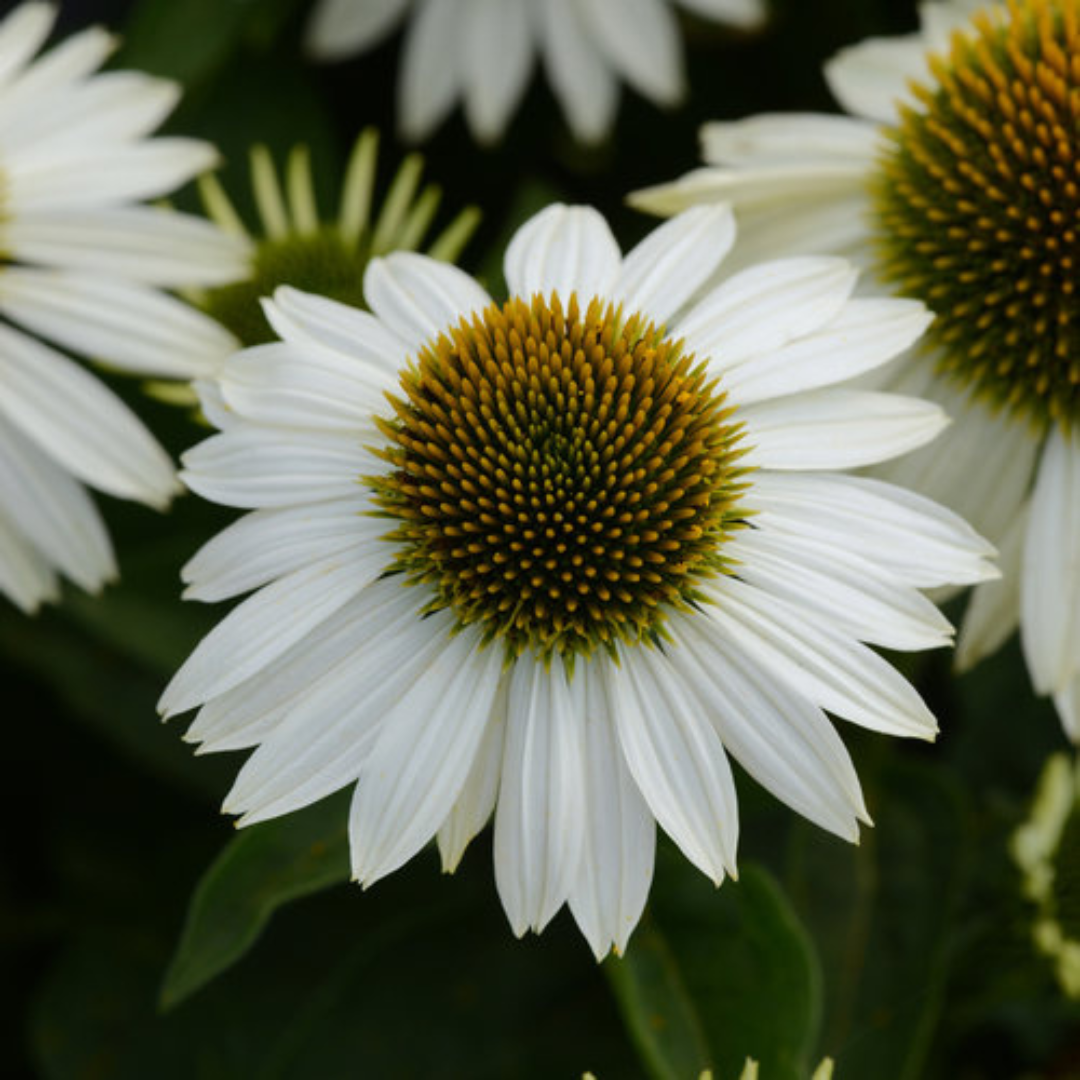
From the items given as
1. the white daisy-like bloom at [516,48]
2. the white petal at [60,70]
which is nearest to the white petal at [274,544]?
the white petal at [60,70]

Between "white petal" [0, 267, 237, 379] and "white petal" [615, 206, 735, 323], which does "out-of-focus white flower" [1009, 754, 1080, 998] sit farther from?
"white petal" [0, 267, 237, 379]

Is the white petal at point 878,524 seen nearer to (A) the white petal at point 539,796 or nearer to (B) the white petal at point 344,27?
(A) the white petal at point 539,796

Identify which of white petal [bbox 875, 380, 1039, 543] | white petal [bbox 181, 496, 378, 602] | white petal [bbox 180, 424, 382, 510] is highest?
white petal [bbox 180, 424, 382, 510]

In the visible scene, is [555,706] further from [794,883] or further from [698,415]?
[794,883]

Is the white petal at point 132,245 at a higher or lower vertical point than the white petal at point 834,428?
higher

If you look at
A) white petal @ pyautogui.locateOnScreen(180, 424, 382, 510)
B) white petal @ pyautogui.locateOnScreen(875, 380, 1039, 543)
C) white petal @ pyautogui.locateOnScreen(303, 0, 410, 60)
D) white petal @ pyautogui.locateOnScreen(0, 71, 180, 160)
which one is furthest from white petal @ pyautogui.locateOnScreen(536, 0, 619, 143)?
white petal @ pyautogui.locateOnScreen(180, 424, 382, 510)

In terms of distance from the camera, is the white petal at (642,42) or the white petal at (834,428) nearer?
the white petal at (834,428)

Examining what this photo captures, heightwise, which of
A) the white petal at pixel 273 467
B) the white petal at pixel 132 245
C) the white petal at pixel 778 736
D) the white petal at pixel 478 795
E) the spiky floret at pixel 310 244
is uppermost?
the white petal at pixel 132 245
